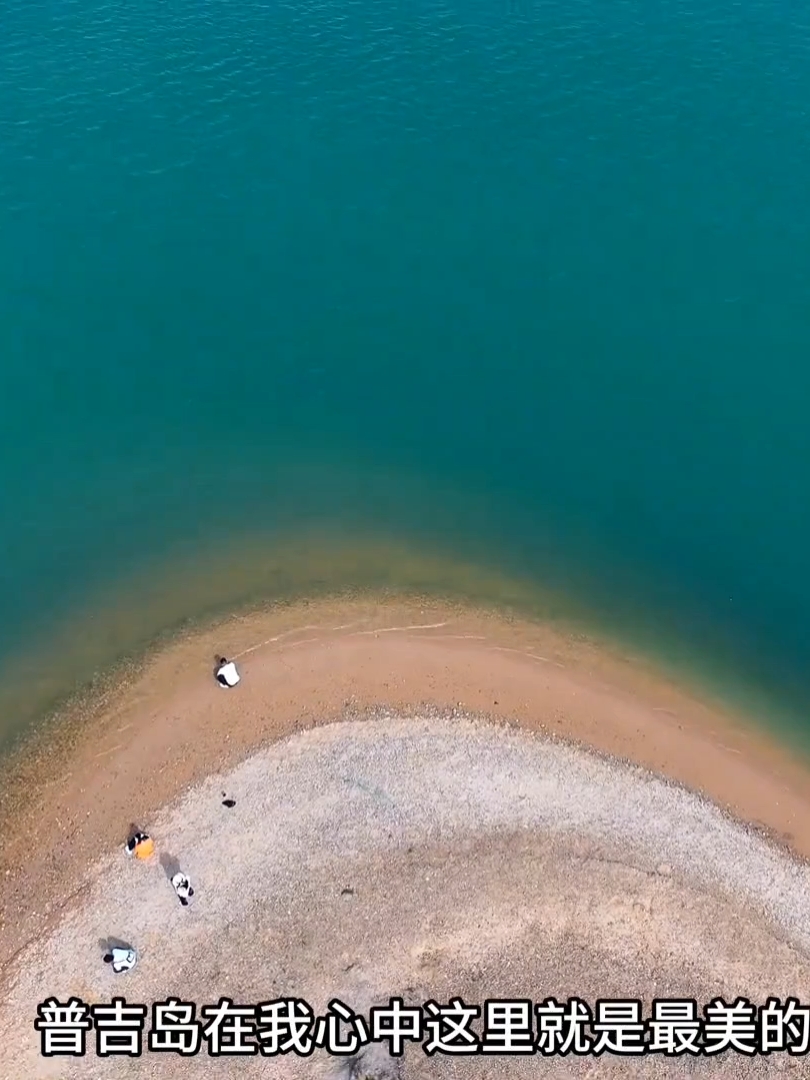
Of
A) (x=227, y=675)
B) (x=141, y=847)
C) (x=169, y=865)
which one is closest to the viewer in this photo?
(x=141, y=847)

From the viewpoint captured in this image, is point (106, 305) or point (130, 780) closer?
point (130, 780)

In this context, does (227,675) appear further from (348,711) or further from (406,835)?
(406,835)

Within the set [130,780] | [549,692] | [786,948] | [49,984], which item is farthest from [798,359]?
[49,984]

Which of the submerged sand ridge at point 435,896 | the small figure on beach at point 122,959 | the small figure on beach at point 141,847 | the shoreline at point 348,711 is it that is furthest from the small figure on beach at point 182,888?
the shoreline at point 348,711

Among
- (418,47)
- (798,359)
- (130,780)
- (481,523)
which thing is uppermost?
(418,47)

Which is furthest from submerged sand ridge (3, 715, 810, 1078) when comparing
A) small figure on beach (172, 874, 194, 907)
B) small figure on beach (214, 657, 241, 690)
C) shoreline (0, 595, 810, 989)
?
small figure on beach (214, 657, 241, 690)

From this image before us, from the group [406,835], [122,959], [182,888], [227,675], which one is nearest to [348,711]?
[227,675]

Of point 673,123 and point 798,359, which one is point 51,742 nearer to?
point 798,359
